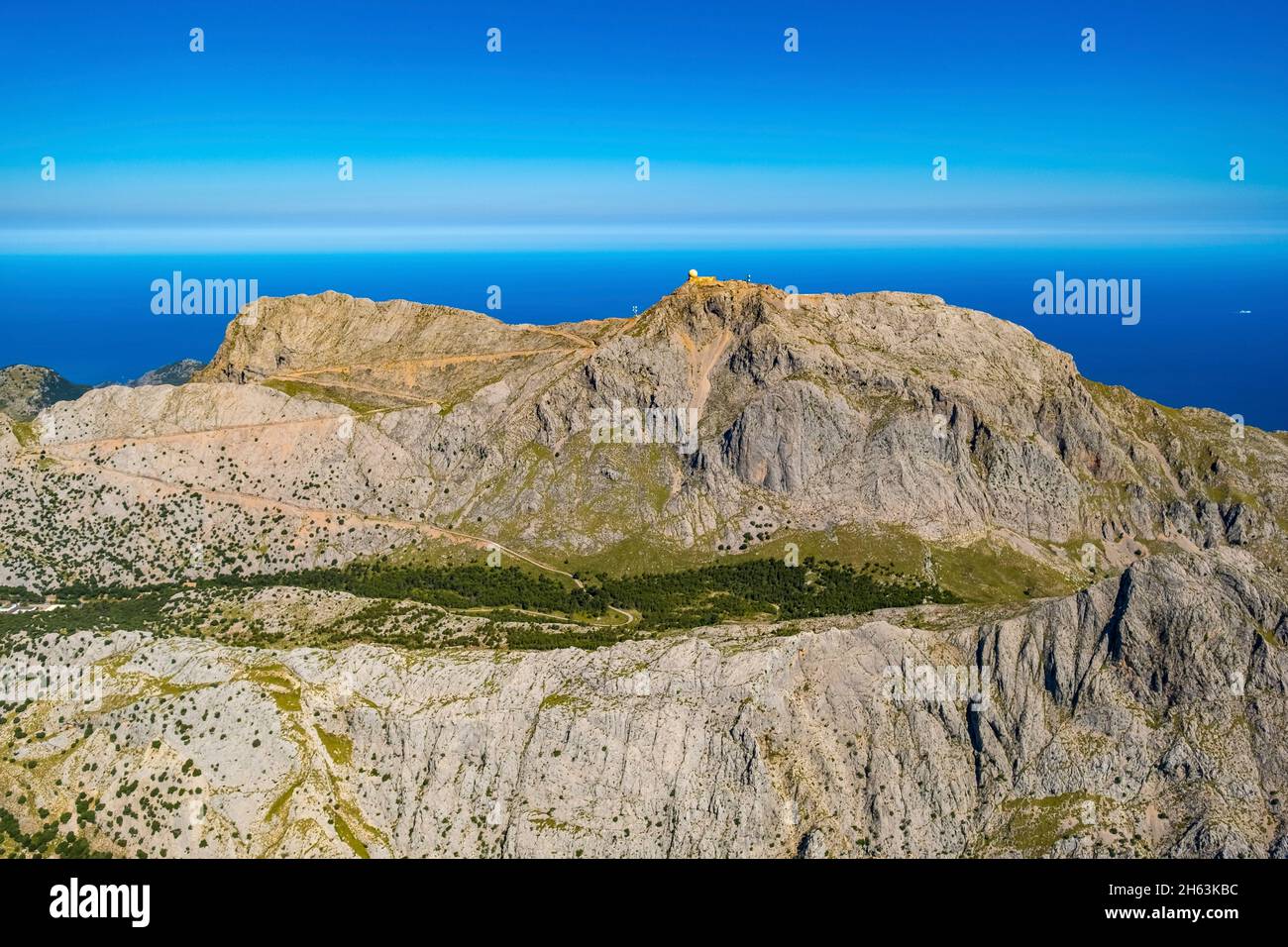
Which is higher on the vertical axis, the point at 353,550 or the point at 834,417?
the point at 834,417

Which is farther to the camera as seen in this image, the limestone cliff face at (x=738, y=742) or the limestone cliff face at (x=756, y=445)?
the limestone cliff face at (x=756, y=445)

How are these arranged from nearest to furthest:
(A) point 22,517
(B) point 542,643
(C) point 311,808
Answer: (C) point 311,808 → (B) point 542,643 → (A) point 22,517

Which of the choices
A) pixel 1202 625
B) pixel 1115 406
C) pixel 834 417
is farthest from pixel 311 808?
pixel 1115 406

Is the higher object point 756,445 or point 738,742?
point 756,445

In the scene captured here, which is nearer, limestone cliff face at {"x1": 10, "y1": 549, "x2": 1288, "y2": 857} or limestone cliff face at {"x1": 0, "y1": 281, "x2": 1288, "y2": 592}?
limestone cliff face at {"x1": 10, "y1": 549, "x2": 1288, "y2": 857}

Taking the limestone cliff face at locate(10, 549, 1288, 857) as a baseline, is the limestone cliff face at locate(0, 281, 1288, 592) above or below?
above
